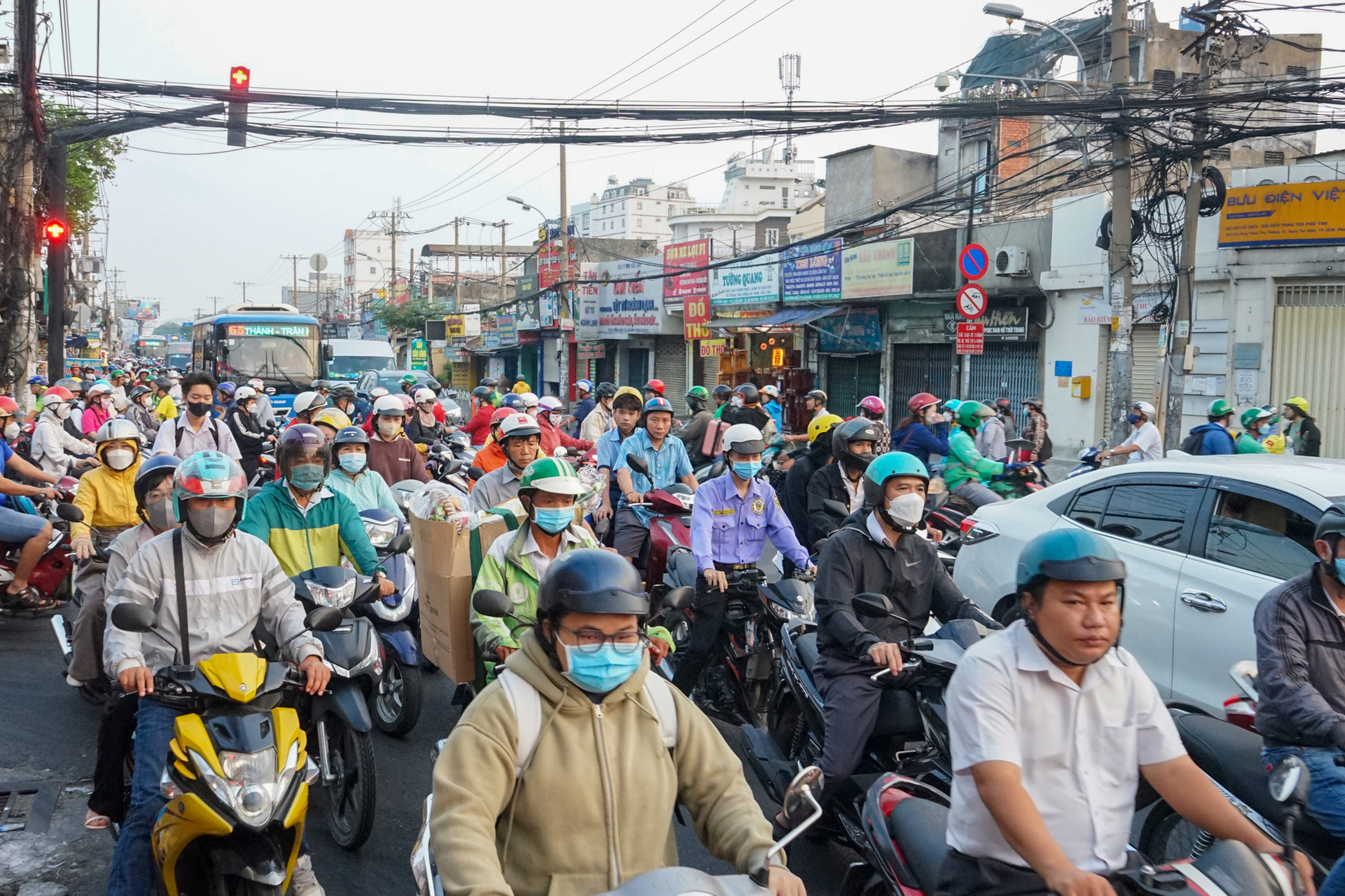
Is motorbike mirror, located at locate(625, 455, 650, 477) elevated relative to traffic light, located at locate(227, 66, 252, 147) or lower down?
lower down

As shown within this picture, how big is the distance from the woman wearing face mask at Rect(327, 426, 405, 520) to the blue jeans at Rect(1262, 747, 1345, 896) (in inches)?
208

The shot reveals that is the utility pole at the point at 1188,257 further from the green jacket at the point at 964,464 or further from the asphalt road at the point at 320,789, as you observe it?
the asphalt road at the point at 320,789

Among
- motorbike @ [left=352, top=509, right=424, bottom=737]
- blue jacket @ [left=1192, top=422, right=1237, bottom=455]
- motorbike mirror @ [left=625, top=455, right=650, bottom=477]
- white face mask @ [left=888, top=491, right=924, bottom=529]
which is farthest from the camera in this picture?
blue jacket @ [left=1192, top=422, right=1237, bottom=455]

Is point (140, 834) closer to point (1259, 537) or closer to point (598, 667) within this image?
point (598, 667)

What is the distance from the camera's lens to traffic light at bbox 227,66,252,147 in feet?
42.1

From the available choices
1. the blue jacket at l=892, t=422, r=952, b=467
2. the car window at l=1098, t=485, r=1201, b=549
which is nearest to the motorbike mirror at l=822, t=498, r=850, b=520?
the car window at l=1098, t=485, r=1201, b=549

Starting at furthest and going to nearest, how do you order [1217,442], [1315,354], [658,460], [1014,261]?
[1014,261], [1315,354], [1217,442], [658,460]

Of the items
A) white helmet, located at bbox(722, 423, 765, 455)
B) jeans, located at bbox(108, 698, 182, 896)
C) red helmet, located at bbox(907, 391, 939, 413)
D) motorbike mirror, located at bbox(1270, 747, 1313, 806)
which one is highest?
red helmet, located at bbox(907, 391, 939, 413)

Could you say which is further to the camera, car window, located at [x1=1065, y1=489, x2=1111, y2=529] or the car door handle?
car window, located at [x1=1065, y1=489, x2=1111, y2=529]

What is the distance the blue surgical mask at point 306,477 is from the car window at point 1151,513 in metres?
4.29

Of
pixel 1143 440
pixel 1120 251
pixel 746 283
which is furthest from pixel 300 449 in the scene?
pixel 746 283

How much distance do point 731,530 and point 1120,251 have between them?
34.9 ft

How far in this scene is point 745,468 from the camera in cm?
668

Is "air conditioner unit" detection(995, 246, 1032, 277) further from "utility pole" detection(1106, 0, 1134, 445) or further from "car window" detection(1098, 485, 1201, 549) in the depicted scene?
"car window" detection(1098, 485, 1201, 549)
